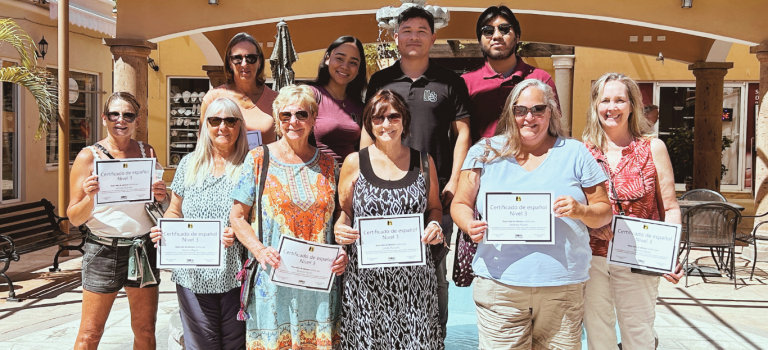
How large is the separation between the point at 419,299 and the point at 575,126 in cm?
1474

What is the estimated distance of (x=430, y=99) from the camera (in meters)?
3.63

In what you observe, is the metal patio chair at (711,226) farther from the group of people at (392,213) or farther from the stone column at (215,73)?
the stone column at (215,73)

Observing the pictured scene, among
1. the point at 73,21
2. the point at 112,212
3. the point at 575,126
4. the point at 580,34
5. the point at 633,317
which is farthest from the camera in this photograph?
the point at 575,126

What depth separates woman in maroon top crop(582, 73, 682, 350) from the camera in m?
3.23

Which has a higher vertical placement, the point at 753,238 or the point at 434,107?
the point at 434,107

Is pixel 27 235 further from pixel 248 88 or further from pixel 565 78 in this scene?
pixel 565 78

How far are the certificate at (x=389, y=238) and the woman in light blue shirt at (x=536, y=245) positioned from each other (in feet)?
0.79

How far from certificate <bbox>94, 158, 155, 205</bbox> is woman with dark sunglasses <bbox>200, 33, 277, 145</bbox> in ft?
2.12

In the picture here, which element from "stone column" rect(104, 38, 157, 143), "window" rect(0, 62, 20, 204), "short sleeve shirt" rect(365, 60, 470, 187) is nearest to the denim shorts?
"short sleeve shirt" rect(365, 60, 470, 187)

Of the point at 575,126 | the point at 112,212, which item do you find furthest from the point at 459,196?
the point at 575,126

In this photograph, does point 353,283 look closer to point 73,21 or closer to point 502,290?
point 502,290

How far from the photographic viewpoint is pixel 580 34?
12680mm

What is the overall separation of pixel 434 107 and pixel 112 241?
196cm

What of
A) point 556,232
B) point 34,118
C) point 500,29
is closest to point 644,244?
point 556,232
